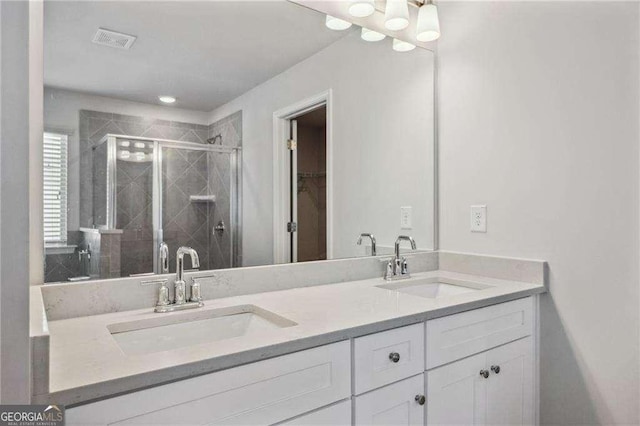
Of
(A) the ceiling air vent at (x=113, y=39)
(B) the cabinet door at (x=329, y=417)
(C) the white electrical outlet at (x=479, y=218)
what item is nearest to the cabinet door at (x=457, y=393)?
(B) the cabinet door at (x=329, y=417)

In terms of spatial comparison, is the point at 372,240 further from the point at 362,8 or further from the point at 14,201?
the point at 14,201

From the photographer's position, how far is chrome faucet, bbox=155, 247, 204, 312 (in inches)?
47.1

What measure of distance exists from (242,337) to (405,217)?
1175mm

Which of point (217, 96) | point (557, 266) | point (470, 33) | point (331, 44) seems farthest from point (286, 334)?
point (470, 33)

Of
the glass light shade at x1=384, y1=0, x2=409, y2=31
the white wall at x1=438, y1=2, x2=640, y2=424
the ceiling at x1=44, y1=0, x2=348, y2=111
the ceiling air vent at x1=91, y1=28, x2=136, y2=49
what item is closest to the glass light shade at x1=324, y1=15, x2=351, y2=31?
the ceiling at x1=44, y1=0, x2=348, y2=111

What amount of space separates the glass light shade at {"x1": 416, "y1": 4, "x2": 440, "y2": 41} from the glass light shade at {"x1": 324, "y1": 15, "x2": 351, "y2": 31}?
1.17 ft

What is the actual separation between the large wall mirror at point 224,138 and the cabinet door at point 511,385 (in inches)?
25.0

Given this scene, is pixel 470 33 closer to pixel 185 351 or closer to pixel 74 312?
pixel 185 351

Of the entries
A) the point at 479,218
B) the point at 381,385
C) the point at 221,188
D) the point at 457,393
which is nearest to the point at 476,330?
the point at 457,393

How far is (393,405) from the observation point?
1.12m

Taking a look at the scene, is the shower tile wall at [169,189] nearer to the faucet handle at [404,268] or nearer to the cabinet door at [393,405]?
the cabinet door at [393,405]

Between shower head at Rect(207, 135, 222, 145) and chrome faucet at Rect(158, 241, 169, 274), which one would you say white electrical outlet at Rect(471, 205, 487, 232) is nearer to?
shower head at Rect(207, 135, 222, 145)

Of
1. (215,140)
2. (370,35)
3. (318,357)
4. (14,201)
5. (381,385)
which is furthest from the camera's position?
(370,35)

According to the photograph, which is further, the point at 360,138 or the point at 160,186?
the point at 360,138
